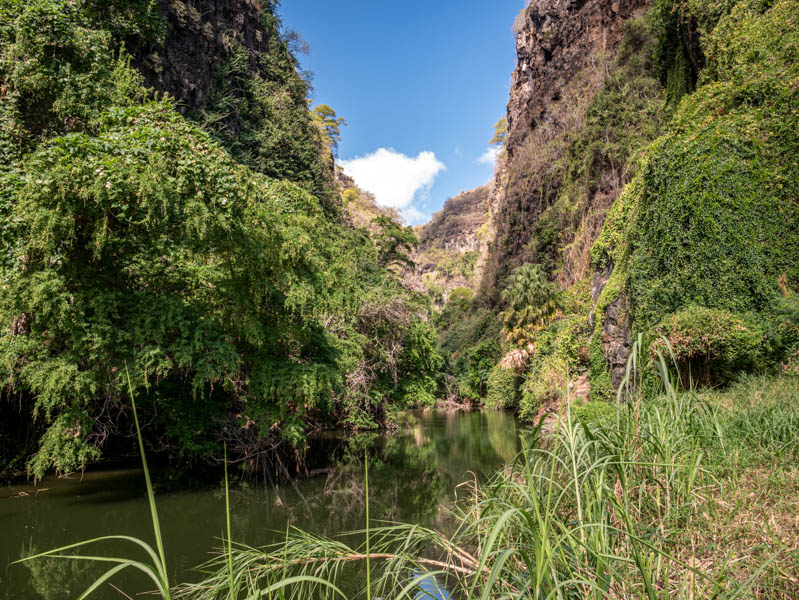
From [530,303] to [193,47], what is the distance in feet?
73.1

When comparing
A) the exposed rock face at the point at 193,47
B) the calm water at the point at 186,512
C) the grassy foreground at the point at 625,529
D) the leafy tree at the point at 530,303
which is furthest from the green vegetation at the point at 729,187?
the exposed rock face at the point at 193,47

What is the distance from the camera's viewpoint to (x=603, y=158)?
25844 mm

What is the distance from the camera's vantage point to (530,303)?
25766 millimetres

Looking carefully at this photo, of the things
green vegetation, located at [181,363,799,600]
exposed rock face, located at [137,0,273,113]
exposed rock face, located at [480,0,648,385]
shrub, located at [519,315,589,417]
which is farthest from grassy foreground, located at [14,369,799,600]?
exposed rock face, located at [480,0,648,385]

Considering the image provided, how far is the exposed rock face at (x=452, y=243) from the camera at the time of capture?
93562mm

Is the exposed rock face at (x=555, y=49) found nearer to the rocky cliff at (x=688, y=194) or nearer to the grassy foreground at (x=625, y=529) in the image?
the rocky cliff at (x=688, y=194)

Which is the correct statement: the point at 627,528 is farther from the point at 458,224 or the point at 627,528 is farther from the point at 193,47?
the point at 458,224

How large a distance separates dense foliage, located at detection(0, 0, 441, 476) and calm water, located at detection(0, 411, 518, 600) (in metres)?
0.90

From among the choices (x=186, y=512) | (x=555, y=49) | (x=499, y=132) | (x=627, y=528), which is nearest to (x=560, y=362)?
(x=186, y=512)

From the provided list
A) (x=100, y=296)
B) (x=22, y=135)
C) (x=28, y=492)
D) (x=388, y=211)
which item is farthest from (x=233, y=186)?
(x=388, y=211)

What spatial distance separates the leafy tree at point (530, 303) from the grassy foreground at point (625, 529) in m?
21.1

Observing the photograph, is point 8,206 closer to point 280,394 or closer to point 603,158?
point 280,394

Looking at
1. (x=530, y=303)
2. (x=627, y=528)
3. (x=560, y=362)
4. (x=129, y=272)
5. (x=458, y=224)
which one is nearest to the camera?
(x=627, y=528)

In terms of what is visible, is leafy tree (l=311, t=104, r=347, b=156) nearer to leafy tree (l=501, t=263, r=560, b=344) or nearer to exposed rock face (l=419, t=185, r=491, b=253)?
leafy tree (l=501, t=263, r=560, b=344)
